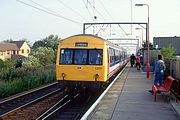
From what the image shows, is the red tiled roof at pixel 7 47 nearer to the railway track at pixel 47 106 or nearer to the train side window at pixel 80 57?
the railway track at pixel 47 106

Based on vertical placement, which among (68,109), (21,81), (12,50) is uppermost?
(12,50)

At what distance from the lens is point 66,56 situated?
1706 cm

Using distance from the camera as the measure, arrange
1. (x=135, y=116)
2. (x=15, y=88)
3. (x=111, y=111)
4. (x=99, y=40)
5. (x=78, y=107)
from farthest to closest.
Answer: (x=15, y=88) → (x=99, y=40) → (x=78, y=107) → (x=111, y=111) → (x=135, y=116)

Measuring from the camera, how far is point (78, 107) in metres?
16.1

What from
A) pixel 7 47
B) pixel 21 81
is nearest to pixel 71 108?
pixel 21 81

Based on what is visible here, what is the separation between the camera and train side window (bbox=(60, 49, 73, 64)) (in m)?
17.0

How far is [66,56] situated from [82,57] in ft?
2.55

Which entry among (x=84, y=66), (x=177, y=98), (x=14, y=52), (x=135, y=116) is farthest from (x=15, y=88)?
(x=14, y=52)

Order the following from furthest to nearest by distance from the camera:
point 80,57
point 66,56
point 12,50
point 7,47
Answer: point 12,50
point 7,47
point 66,56
point 80,57

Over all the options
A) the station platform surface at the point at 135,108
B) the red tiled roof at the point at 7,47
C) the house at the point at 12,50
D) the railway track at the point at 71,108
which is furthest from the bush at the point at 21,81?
the red tiled roof at the point at 7,47

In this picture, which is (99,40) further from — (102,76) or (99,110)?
(99,110)

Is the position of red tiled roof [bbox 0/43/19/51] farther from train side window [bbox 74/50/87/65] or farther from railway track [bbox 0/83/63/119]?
train side window [bbox 74/50/87/65]

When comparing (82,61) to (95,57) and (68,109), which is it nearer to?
(95,57)

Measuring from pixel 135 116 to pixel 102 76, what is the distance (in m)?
6.40
